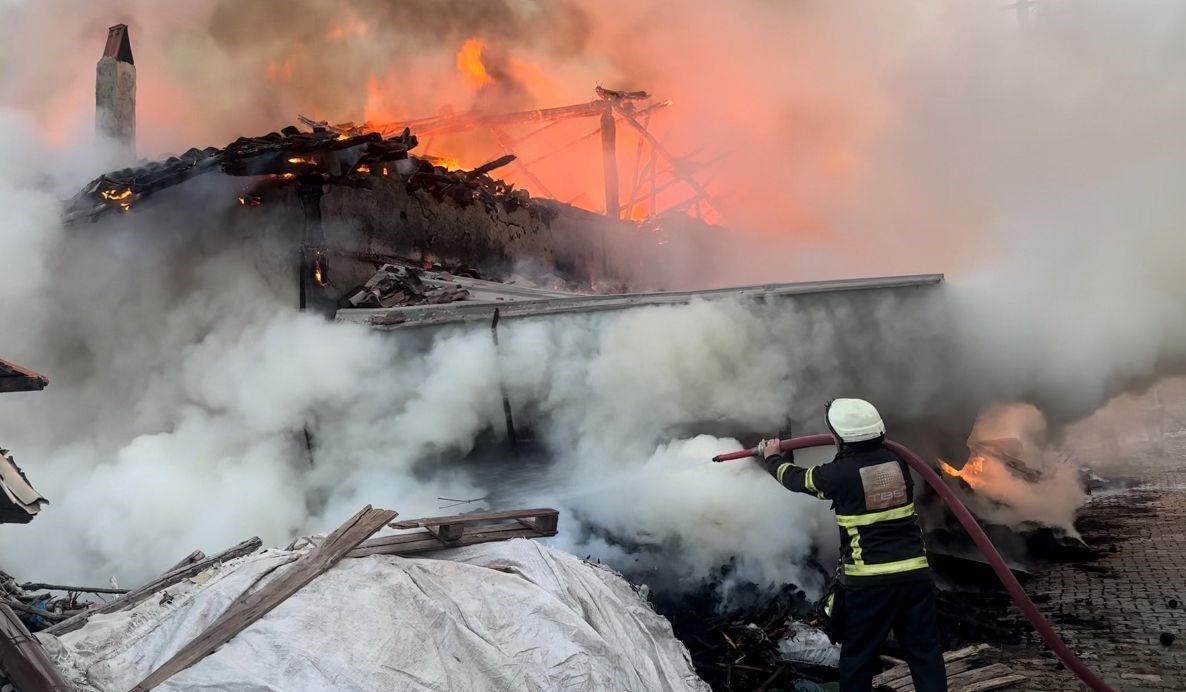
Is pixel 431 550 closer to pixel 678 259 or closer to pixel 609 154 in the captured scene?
pixel 678 259

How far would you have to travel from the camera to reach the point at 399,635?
316 cm

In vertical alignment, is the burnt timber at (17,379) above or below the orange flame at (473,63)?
below

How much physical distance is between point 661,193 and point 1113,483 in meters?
10.5

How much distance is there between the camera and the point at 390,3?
17469mm

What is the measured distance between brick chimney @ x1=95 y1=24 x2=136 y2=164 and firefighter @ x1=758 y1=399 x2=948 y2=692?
→ 11.1m

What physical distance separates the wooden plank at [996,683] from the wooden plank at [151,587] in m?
4.52

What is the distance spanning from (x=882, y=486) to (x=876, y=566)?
38 cm

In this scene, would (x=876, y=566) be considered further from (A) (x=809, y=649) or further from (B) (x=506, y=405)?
(B) (x=506, y=405)

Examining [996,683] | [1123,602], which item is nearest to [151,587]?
[996,683]

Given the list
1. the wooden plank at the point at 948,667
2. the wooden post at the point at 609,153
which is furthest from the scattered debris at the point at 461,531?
the wooden post at the point at 609,153

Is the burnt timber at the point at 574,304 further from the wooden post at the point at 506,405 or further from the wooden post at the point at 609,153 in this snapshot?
the wooden post at the point at 609,153

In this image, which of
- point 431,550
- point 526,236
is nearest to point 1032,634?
point 431,550

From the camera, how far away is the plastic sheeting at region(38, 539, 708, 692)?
2971mm

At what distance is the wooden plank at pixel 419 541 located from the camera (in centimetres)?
402
